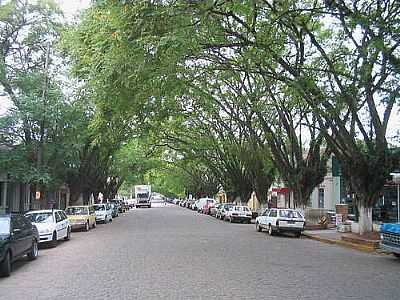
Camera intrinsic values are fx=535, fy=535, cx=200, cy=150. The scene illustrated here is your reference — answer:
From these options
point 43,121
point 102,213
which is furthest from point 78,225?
point 102,213

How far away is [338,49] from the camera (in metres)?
22.6

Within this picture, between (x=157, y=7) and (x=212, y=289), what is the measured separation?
767cm

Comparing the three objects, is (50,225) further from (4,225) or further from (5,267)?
(5,267)

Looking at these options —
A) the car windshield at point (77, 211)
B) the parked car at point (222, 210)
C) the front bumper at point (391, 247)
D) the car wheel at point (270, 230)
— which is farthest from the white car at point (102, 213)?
the front bumper at point (391, 247)

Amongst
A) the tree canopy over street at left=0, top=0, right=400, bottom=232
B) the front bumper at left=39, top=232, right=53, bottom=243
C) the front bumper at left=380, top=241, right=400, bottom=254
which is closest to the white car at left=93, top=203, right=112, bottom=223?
the tree canopy over street at left=0, top=0, right=400, bottom=232

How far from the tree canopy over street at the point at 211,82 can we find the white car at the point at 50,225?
4.26 meters

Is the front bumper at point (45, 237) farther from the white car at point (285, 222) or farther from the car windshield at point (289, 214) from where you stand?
the car windshield at point (289, 214)

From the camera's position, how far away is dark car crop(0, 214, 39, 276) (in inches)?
510

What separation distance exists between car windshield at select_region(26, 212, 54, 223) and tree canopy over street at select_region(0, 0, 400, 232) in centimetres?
428

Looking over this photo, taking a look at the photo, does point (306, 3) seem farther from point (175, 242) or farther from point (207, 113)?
point (207, 113)

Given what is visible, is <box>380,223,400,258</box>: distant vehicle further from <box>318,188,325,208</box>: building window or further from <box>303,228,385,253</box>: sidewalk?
<box>318,188,325,208</box>: building window

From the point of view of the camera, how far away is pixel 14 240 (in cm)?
1392

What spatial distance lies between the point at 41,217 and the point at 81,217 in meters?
8.82

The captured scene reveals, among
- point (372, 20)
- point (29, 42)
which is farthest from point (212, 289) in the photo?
point (29, 42)
